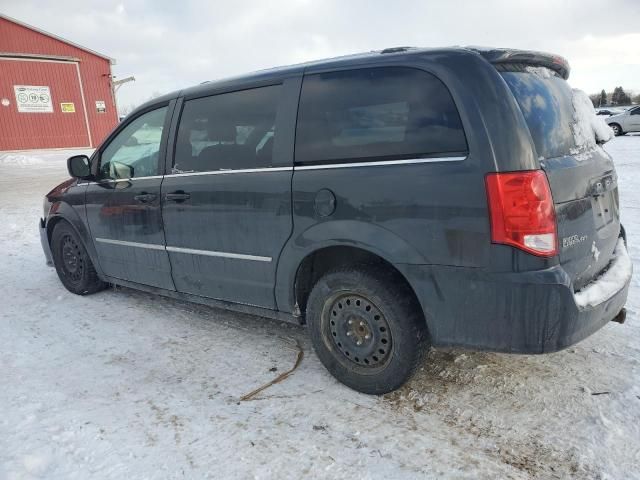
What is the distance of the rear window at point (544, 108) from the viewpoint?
7.77 feet

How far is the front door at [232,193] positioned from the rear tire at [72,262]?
1.40m

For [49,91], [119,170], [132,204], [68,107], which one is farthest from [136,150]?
[68,107]

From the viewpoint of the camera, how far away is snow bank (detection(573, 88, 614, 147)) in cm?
272

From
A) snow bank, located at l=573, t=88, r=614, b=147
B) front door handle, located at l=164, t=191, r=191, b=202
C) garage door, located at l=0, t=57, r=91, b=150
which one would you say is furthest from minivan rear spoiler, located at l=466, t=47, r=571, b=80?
garage door, located at l=0, t=57, r=91, b=150

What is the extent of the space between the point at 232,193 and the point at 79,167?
1.88m

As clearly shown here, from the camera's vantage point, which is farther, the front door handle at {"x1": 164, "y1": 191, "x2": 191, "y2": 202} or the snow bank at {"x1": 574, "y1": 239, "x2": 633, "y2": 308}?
the front door handle at {"x1": 164, "y1": 191, "x2": 191, "y2": 202}

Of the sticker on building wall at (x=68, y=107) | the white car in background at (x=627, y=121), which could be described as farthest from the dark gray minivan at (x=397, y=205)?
the white car in background at (x=627, y=121)

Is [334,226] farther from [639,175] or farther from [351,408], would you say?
[639,175]

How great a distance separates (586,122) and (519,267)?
1.25 meters

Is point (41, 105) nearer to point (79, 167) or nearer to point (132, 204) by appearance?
point (79, 167)

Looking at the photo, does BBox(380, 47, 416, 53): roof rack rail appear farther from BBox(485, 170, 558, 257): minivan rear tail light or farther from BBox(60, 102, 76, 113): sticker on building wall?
BBox(60, 102, 76, 113): sticker on building wall

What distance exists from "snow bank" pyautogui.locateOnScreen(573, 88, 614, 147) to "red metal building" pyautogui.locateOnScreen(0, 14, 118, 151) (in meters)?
24.1

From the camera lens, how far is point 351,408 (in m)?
2.68

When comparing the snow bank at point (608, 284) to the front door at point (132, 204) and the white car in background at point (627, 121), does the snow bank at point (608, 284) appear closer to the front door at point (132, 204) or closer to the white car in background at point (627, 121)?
the front door at point (132, 204)
